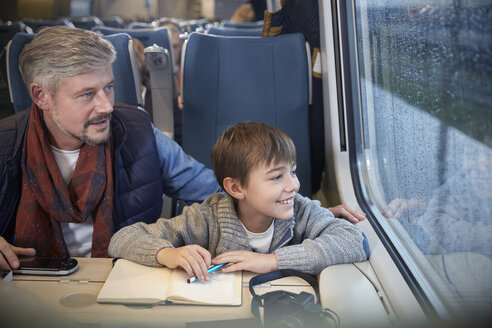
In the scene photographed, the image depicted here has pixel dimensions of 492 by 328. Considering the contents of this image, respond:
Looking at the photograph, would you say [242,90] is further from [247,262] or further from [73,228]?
[247,262]

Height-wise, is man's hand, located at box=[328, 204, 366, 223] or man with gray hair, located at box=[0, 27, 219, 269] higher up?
man with gray hair, located at box=[0, 27, 219, 269]

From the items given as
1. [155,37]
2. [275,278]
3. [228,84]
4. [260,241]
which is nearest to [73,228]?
[260,241]

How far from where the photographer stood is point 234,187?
1.43 metres

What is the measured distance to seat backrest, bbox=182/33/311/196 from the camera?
93.0 inches

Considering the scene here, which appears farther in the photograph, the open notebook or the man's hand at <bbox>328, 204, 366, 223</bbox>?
the man's hand at <bbox>328, 204, 366, 223</bbox>

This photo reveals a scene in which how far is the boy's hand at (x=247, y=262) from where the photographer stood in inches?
48.0

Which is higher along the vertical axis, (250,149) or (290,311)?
(250,149)

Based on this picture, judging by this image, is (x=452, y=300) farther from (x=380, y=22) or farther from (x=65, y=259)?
(x=380, y=22)

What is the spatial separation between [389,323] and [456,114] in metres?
0.70

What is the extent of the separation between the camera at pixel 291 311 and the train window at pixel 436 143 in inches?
10.6

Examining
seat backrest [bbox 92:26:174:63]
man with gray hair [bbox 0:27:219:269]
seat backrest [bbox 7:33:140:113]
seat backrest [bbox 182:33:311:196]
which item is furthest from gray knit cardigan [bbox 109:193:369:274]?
seat backrest [bbox 92:26:174:63]

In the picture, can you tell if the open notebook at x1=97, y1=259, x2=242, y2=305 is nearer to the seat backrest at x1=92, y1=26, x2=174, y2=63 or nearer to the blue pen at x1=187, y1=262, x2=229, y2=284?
the blue pen at x1=187, y1=262, x2=229, y2=284

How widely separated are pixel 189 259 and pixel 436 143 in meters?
0.69

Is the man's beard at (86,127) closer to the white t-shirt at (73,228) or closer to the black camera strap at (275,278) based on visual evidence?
the white t-shirt at (73,228)
